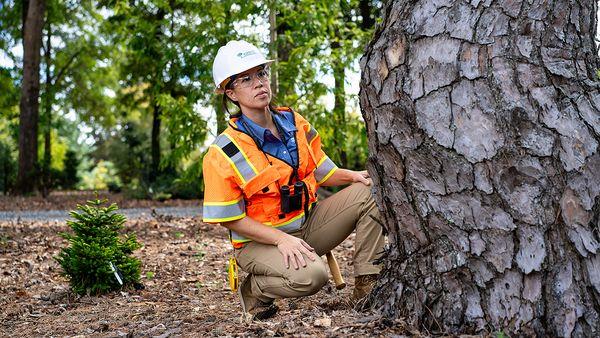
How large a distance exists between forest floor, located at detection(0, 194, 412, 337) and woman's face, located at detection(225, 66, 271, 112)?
1176 millimetres

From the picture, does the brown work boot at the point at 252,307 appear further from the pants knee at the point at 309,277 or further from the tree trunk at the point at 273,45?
the tree trunk at the point at 273,45

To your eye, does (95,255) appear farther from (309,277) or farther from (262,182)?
(309,277)

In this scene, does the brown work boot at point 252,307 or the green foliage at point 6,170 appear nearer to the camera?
the brown work boot at point 252,307

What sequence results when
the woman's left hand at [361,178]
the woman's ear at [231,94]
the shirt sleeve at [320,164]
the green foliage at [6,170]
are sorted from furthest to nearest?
the green foliage at [6,170]
the shirt sleeve at [320,164]
the woman's left hand at [361,178]
the woman's ear at [231,94]

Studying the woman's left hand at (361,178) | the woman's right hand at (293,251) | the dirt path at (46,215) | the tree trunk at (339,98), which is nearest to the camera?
the woman's right hand at (293,251)

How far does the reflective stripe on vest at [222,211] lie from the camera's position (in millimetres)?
3553

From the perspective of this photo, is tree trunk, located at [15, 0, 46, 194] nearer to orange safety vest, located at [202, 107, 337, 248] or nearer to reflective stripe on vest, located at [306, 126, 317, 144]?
reflective stripe on vest, located at [306, 126, 317, 144]

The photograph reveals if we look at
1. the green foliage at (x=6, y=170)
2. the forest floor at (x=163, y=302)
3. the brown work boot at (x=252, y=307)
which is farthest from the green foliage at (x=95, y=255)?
the green foliage at (x=6, y=170)

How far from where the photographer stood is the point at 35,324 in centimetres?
430

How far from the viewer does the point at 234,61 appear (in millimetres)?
3760

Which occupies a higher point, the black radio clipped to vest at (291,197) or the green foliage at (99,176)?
the black radio clipped to vest at (291,197)

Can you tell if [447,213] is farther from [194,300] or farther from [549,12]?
[194,300]

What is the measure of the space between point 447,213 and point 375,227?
1.09 metres

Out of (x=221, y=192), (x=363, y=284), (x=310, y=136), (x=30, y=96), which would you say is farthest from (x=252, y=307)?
(x=30, y=96)
